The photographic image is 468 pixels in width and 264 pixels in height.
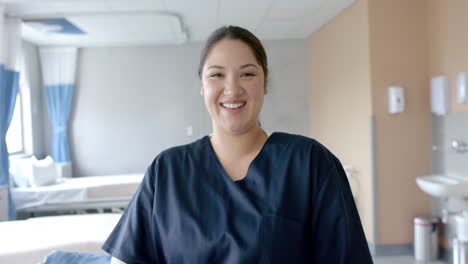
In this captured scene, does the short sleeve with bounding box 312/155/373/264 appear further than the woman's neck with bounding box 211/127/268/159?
No

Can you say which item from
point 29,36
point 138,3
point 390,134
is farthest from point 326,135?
point 29,36

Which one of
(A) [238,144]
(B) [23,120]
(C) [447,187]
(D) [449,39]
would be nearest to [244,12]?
(D) [449,39]

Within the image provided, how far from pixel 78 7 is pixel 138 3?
54 centimetres

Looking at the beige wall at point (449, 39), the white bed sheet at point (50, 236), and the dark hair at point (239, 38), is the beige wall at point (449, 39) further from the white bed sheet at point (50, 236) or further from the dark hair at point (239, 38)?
the white bed sheet at point (50, 236)

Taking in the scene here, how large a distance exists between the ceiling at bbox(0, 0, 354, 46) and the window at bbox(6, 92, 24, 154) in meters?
0.87

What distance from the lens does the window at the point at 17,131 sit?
14.5 ft

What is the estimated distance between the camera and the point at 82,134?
5.04m

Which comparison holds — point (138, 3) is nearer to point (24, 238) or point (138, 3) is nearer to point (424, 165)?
point (24, 238)

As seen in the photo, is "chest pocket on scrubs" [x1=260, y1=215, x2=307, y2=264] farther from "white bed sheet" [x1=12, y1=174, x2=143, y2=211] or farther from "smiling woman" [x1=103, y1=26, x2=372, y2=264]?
"white bed sheet" [x1=12, y1=174, x2=143, y2=211]

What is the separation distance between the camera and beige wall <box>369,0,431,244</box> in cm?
316

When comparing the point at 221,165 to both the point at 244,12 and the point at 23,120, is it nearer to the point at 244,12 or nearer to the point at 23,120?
the point at 244,12

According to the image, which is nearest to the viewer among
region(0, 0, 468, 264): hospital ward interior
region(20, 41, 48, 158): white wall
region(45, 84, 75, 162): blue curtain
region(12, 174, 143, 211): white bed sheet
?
region(0, 0, 468, 264): hospital ward interior

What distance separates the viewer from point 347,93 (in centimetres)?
377

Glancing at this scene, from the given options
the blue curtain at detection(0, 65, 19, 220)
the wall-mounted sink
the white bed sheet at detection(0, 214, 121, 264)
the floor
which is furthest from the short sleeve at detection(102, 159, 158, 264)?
the blue curtain at detection(0, 65, 19, 220)
